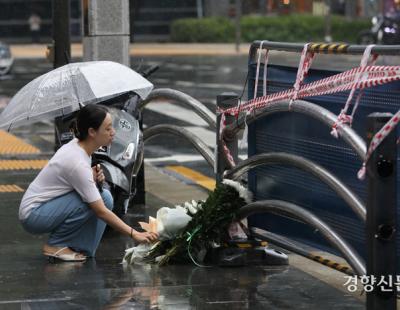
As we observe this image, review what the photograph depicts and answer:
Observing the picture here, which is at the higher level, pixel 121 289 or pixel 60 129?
pixel 60 129

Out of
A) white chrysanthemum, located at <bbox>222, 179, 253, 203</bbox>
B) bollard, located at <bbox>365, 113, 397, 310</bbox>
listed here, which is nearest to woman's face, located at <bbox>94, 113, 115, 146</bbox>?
white chrysanthemum, located at <bbox>222, 179, 253, 203</bbox>

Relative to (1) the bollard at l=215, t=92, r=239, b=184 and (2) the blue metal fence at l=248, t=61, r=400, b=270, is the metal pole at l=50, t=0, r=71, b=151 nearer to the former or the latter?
(1) the bollard at l=215, t=92, r=239, b=184


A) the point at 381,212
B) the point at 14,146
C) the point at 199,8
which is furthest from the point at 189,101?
the point at 199,8

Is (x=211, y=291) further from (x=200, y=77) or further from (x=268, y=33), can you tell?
(x=268, y=33)

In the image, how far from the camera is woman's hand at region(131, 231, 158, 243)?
7.53 metres

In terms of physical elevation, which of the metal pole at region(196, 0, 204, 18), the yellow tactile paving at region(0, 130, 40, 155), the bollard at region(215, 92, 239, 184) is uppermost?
the bollard at region(215, 92, 239, 184)

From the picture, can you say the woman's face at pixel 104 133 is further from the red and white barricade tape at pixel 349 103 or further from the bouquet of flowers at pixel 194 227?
the red and white barricade tape at pixel 349 103

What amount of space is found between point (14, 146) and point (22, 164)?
1.81 m

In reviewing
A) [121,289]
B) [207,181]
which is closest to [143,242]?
[121,289]

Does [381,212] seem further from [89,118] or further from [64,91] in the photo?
[64,91]

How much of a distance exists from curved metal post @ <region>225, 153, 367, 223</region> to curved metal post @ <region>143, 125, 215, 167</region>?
1826 mm

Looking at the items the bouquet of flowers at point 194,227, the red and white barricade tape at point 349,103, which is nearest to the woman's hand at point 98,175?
the bouquet of flowers at point 194,227

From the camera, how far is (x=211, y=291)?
22.8ft

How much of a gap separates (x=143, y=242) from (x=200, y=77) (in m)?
21.2
